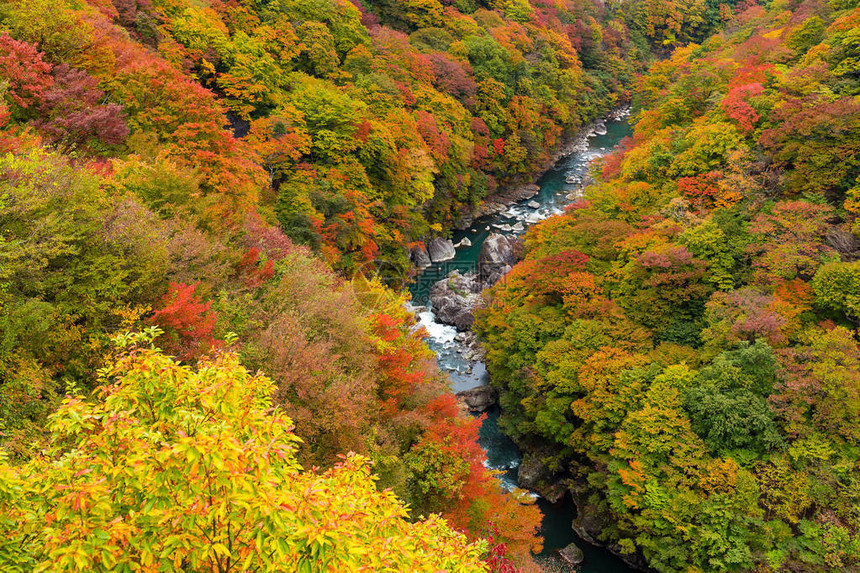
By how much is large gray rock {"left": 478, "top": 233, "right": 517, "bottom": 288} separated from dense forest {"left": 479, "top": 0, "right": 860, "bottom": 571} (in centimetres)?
482

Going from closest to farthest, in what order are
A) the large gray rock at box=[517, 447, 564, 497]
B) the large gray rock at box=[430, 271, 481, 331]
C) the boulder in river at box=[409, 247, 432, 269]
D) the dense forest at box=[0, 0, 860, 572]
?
the dense forest at box=[0, 0, 860, 572] → the large gray rock at box=[517, 447, 564, 497] → the large gray rock at box=[430, 271, 481, 331] → the boulder in river at box=[409, 247, 432, 269]

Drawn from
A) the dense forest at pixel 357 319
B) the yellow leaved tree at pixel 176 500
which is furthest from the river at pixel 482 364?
the yellow leaved tree at pixel 176 500

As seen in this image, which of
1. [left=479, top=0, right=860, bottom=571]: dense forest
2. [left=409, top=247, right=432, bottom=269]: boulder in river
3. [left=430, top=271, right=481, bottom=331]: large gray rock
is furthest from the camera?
[left=409, top=247, right=432, bottom=269]: boulder in river

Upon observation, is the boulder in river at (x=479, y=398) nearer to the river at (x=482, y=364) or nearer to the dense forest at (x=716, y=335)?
the river at (x=482, y=364)

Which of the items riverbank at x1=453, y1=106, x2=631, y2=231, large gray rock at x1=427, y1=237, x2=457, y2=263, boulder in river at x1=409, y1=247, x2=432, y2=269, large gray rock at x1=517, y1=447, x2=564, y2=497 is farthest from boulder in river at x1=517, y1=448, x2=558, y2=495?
riverbank at x1=453, y1=106, x2=631, y2=231

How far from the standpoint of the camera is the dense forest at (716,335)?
14.7 metres

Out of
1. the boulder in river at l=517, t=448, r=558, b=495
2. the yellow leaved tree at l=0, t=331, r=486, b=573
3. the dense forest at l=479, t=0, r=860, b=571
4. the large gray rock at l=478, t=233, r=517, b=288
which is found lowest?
the boulder in river at l=517, t=448, r=558, b=495

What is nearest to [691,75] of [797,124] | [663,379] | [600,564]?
[797,124]

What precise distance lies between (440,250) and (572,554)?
78.7 feet

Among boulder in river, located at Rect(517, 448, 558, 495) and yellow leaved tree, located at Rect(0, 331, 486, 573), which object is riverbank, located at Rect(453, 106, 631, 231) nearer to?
boulder in river, located at Rect(517, 448, 558, 495)

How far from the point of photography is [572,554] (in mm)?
18266

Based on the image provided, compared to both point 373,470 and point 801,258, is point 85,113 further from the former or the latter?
point 801,258

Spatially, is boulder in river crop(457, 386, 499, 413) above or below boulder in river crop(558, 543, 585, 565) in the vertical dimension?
below

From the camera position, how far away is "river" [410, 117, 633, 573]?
61.4 ft
